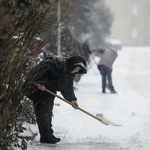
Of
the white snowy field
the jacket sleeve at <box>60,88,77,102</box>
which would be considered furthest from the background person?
the jacket sleeve at <box>60,88,77,102</box>

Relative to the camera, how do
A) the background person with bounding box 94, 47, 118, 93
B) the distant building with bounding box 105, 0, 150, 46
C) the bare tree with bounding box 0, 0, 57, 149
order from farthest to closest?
the distant building with bounding box 105, 0, 150, 46
the background person with bounding box 94, 47, 118, 93
the bare tree with bounding box 0, 0, 57, 149

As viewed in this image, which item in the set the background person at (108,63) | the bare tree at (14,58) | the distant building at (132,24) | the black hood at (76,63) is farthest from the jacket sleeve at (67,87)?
the distant building at (132,24)

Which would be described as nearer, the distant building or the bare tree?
Answer: the bare tree

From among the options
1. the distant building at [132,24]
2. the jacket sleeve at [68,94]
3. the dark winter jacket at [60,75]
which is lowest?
the jacket sleeve at [68,94]

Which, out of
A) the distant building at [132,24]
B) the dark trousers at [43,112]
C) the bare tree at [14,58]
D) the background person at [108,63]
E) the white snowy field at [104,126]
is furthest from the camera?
the distant building at [132,24]

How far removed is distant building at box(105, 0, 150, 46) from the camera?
54.1 metres

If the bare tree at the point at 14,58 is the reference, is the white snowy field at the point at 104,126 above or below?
below

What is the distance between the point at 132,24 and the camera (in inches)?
2157

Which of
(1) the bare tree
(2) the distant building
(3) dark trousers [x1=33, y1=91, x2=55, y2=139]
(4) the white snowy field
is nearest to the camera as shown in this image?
(1) the bare tree

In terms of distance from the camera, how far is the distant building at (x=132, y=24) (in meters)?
54.1

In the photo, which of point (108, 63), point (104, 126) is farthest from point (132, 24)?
point (104, 126)

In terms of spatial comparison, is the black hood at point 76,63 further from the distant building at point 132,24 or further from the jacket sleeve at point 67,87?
the distant building at point 132,24

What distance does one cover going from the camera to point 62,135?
5.40m

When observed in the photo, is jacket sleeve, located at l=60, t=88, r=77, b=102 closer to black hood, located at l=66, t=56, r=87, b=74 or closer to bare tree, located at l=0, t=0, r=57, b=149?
black hood, located at l=66, t=56, r=87, b=74
